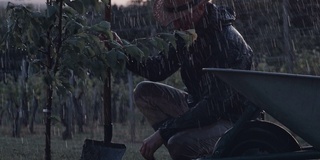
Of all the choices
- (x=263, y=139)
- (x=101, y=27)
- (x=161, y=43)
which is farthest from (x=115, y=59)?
(x=263, y=139)

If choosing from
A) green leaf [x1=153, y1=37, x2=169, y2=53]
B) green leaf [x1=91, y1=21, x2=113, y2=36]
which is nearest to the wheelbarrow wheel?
green leaf [x1=153, y1=37, x2=169, y2=53]

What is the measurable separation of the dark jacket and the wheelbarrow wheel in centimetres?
35

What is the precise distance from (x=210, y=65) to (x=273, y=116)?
3.02 feet

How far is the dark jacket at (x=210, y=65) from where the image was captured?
4.57 m

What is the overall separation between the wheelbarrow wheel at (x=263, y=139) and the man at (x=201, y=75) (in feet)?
1.15

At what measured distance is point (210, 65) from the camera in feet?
15.7

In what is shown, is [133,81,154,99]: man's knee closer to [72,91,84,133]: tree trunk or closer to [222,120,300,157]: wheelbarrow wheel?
[222,120,300,157]: wheelbarrow wheel

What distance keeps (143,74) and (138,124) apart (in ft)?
49.9

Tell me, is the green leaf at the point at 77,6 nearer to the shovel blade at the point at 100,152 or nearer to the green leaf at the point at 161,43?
the green leaf at the point at 161,43

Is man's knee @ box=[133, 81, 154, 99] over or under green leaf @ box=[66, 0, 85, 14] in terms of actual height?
under

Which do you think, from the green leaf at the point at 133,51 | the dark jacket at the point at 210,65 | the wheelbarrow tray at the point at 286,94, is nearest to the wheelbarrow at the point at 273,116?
the wheelbarrow tray at the point at 286,94

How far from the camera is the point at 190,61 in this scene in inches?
192

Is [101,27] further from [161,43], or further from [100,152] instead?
[100,152]

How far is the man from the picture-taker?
180 inches
